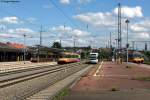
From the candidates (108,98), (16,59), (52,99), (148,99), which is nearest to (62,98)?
(52,99)

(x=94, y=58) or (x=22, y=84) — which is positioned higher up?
(x=94, y=58)

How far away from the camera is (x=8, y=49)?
9994 cm

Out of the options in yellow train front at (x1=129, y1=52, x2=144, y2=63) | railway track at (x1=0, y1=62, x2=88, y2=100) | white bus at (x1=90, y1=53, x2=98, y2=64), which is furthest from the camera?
yellow train front at (x1=129, y1=52, x2=144, y2=63)

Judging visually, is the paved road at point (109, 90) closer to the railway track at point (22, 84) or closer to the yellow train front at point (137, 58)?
the railway track at point (22, 84)

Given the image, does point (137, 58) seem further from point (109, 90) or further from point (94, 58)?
point (109, 90)

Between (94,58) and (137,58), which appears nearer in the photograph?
(94,58)

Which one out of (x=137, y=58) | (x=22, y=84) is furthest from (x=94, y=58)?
(x=22, y=84)

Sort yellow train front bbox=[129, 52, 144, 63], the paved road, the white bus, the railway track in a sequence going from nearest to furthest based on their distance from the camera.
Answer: the paved road → the railway track → the white bus → yellow train front bbox=[129, 52, 144, 63]

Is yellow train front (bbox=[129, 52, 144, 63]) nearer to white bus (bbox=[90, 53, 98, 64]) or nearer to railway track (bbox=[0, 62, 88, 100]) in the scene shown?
white bus (bbox=[90, 53, 98, 64])

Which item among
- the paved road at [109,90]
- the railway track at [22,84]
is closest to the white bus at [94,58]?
the railway track at [22,84]

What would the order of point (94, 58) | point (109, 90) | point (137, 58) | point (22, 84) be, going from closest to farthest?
point (109, 90)
point (22, 84)
point (94, 58)
point (137, 58)

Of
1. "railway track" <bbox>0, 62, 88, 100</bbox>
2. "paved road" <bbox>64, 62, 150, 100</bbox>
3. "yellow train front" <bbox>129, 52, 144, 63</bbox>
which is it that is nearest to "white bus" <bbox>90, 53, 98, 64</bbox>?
"yellow train front" <bbox>129, 52, 144, 63</bbox>

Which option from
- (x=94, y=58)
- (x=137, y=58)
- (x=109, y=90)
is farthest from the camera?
(x=137, y=58)

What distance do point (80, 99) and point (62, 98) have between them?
2.99ft
